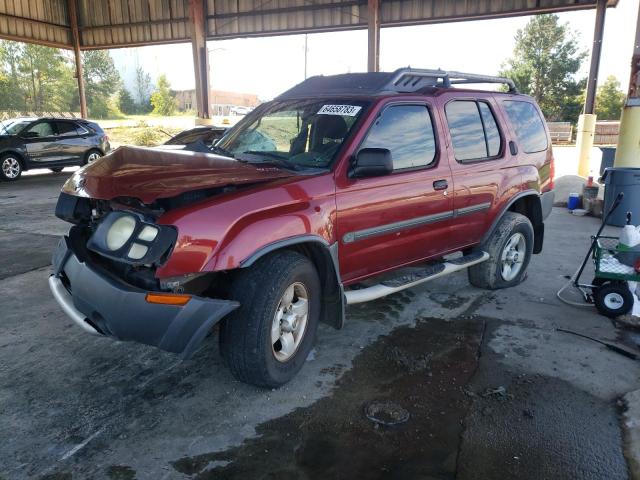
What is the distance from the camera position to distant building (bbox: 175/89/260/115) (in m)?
64.1

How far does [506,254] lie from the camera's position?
210 inches

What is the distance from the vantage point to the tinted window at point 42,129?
560 inches

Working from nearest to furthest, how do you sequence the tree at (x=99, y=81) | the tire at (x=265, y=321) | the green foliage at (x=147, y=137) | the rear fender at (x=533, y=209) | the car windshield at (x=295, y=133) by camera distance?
the tire at (x=265, y=321) < the car windshield at (x=295, y=133) < the rear fender at (x=533, y=209) < the green foliage at (x=147, y=137) < the tree at (x=99, y=81)

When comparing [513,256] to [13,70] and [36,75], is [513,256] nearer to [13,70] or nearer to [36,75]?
[13,70]

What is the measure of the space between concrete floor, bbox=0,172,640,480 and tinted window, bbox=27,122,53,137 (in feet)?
36.9

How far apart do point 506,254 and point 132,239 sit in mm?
3856

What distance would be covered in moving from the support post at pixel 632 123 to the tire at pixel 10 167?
14285mm

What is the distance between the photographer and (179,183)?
2.91 metres

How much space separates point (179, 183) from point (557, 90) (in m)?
48.0

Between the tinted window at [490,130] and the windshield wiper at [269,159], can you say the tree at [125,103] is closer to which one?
the tinted window at [490,130]

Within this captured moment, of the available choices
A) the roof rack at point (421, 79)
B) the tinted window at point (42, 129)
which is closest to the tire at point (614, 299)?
the roof rack at point (421, 79)

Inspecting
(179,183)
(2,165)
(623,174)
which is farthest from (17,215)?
(623,174)

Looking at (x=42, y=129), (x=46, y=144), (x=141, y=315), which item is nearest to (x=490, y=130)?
(x=141, y=315)

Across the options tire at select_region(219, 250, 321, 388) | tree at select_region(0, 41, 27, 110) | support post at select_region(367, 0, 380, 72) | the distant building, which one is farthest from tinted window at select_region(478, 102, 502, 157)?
the distant building
